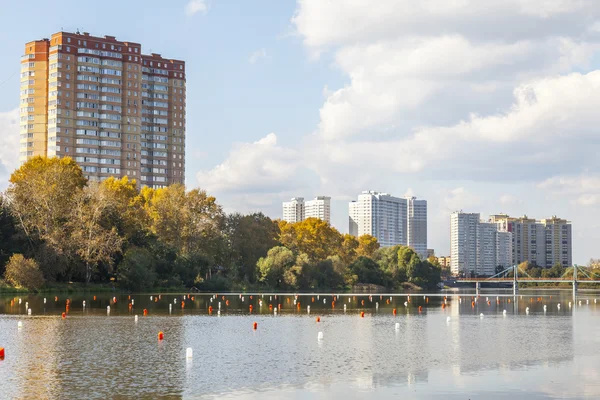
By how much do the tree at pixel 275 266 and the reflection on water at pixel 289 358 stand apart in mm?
74762

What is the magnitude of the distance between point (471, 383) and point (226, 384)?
9.47m

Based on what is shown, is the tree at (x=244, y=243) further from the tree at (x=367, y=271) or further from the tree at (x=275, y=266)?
the tree at (x=367, y=271)

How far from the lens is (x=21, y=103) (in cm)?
19588

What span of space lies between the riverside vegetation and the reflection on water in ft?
117

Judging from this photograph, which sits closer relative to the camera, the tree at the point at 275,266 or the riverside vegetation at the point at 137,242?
the riverside vegetation at the point at 137,242

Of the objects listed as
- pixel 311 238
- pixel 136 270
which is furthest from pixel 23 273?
pixel 311 238

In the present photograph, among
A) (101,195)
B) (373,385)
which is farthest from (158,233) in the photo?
(373,385)

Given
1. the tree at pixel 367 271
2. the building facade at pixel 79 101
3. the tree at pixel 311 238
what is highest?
the building facade at pixel 79 101

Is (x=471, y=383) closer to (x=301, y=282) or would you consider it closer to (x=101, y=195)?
(x=101, y=195)

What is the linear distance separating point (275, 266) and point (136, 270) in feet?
127

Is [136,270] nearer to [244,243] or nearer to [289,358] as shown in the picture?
[244,243]

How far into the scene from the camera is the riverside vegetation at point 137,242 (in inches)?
3735

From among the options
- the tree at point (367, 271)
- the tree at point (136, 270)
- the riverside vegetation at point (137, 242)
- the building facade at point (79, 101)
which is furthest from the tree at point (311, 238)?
the tree at point (136, 270)

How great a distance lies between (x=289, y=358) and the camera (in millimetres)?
35875
